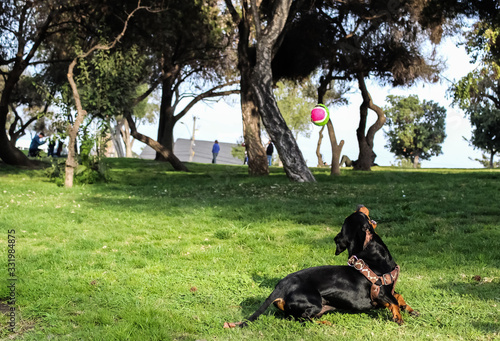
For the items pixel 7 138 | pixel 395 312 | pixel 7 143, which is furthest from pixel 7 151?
pixel 395 312

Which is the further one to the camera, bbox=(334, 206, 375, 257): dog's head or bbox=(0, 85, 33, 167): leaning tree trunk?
bbox=(0, 85, 33, 167): leaning tree trunk

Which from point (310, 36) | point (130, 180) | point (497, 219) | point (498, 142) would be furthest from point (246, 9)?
point (498, 142)

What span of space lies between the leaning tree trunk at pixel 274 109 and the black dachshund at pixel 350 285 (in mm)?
13458

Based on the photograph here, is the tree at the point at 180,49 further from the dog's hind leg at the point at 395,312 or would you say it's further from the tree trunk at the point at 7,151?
the dog's hind leg at the point at 395,312

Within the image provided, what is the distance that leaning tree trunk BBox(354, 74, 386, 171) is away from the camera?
2577 cm

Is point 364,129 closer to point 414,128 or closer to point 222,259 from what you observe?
point 222,259

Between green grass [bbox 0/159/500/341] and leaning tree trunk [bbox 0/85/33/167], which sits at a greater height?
leaning tree trunk [bbox 0/85/33/167]

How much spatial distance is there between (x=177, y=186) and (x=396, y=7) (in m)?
13.0

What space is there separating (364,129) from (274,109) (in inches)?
338

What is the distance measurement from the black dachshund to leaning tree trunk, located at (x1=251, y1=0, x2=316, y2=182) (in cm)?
1346

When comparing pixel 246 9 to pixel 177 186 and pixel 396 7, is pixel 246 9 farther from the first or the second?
pixel 177 186

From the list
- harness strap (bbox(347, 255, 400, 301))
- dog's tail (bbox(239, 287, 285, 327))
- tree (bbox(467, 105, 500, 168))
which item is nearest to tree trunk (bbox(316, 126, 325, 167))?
tree (bbox(467, 105, 500, 168))

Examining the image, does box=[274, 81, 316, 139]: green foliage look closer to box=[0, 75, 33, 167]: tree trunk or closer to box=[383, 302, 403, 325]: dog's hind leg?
box=[0, 75, 33, 167]: tree trunk

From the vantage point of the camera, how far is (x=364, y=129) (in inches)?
1035
